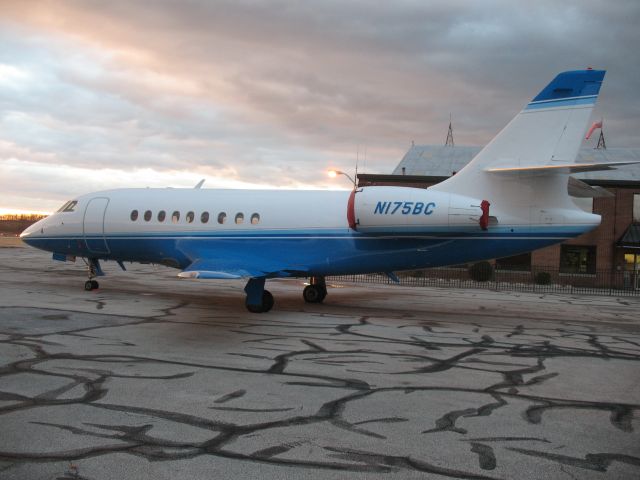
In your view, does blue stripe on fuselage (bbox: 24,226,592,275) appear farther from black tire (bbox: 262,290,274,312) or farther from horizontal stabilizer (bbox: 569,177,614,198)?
horizontal stabilizer (bbox: 569,177,614,198)

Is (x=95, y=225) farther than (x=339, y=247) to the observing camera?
Yes

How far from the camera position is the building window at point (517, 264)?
126 ft

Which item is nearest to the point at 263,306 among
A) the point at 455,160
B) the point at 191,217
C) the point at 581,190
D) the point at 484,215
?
the point at 191,217

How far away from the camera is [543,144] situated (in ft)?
45.5

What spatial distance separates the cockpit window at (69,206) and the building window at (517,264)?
2738cm

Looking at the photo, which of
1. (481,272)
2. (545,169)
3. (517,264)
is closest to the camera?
(545,169)

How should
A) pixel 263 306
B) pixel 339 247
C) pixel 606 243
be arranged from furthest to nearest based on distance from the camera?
pixel 606 243 < pixel 339 247 < pixel 263 306

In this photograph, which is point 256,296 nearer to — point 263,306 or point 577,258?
point 263,306

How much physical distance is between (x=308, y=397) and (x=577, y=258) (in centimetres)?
3625

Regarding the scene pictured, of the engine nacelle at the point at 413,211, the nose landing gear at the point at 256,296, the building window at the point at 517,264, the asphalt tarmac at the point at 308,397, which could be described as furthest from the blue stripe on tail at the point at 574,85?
the building window at the point at 517,264

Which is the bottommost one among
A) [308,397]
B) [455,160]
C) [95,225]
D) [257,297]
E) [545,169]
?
[308,397]

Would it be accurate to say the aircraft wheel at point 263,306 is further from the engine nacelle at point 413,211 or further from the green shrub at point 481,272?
the green shrub at point 481,272

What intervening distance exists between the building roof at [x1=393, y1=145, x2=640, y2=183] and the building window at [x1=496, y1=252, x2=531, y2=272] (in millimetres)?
6577

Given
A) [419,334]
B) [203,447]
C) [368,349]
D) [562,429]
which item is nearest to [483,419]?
[562,429]
